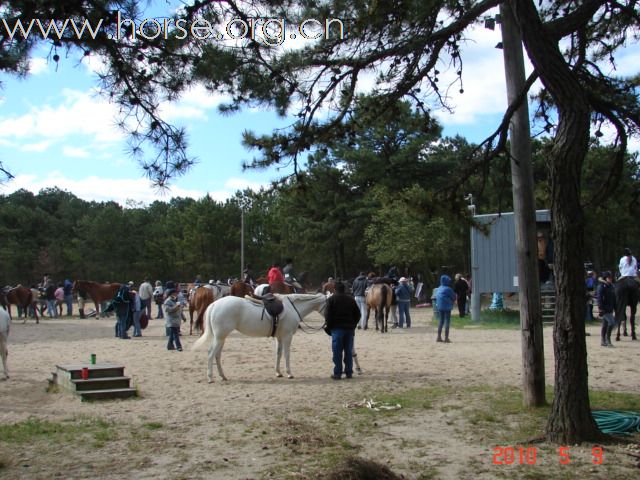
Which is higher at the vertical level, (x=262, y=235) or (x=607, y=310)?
(x=262, y=235)

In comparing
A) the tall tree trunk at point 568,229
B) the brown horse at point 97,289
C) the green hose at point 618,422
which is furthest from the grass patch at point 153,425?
the brown horse at point 97,289

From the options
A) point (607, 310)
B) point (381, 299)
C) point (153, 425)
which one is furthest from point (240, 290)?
point (153, 425)

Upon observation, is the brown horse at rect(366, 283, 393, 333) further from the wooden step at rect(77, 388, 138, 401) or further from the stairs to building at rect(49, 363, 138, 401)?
the wooden step at rect(77, 388, 138, 401)

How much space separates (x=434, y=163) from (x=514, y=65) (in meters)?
35.7

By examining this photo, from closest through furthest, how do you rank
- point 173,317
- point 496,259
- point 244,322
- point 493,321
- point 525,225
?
point 525,225 → point 244,322 → point 173,317 → point 493,321 → point 496,259

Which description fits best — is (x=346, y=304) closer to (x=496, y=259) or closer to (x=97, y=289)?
(x=496, y=259)

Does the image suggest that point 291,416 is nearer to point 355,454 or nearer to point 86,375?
point 355,454

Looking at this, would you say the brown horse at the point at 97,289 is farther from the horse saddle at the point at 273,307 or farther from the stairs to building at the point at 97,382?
the stairs to building at the point at 97,382

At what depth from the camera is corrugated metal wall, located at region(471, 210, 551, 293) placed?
23.3 metres

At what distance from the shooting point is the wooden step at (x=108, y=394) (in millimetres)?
10148

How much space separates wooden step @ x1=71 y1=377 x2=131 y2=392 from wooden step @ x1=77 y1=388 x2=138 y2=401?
120 mm

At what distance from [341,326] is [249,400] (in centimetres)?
256

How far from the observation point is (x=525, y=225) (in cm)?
877

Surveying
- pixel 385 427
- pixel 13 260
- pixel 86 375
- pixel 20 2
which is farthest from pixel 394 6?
pixel 13 260
